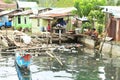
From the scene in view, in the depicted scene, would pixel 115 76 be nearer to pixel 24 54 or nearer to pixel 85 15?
pixel 24 54

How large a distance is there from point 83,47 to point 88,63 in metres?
8.98

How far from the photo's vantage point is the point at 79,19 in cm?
4134

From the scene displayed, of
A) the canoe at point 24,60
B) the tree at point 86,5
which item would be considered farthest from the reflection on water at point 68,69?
the tree at point 86,5

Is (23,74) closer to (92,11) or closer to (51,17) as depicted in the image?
(92,11)

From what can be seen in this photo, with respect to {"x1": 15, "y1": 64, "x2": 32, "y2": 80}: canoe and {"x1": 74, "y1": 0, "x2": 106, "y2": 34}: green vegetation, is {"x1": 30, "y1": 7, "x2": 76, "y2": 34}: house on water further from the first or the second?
{"x1": 15, "y1": 64, "x2": 32, "y2": 80}: canoe

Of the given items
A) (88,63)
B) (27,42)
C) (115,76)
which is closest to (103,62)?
(88,63)

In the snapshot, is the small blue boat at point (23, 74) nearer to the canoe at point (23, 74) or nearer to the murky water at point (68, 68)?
the canoe at point (23, 74)

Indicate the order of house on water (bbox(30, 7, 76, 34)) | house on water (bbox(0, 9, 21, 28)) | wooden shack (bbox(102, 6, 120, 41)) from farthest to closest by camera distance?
house on water (bbox(0, 9, 21, 28)), house on water (bbox(30, 7, 76, 34)), wooden shack (bbox(102, 6, 120, 41))

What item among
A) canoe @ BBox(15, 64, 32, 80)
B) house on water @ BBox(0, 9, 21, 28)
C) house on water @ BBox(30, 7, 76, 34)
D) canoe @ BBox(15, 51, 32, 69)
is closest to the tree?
house on water @ BBox(30, 7, 76, 34)

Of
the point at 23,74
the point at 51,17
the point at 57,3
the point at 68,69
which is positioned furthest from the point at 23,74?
the point at 57,3

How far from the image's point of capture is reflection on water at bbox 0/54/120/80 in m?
23.9

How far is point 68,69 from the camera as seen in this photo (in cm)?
2667

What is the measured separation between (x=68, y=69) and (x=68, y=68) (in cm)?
42

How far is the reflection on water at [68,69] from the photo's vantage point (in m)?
23.9
